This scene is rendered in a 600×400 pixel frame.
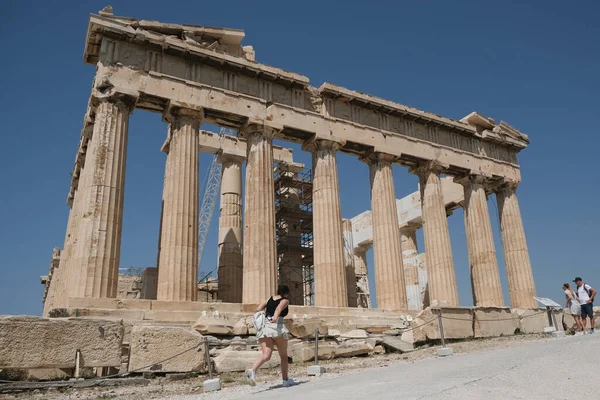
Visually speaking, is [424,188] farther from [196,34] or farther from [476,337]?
[196,34]

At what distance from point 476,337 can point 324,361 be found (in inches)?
225

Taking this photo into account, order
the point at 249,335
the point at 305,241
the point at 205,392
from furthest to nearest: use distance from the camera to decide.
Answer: the point at 305,241
the point at 249,335
the point at 205,392

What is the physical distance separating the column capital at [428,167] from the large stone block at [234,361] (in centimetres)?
1533

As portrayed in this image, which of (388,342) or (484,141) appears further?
(484,141)

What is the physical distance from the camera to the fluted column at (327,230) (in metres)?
18.9

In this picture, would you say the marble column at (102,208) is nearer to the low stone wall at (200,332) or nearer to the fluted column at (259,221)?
the low stone wall at (200,332)

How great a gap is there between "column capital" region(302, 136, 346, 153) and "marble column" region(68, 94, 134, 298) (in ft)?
23.8

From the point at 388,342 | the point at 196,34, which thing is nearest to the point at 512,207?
the point at 388,342

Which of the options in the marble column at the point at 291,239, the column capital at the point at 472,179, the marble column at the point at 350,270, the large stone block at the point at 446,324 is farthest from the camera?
the marble column at the point at 291,239

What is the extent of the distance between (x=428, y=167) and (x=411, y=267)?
8266mm

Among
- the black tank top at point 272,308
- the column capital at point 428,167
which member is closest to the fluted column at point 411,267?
the column capital at point 428,167

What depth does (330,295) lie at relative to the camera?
18.7 metres

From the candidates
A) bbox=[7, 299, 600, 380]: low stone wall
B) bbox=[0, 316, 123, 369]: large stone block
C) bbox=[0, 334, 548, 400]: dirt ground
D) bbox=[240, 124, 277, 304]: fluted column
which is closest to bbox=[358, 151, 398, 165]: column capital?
bbox=[240, 124, 277, 304]: fluted column

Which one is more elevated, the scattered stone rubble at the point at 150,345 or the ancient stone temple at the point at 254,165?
the ancient stone temple at the point at 254,165
